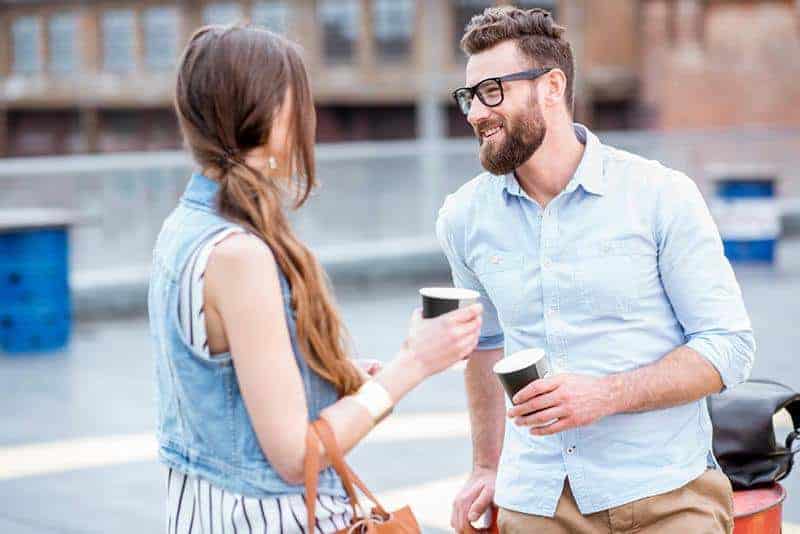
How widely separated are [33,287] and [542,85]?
7.45 metres

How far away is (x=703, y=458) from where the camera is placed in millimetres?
2734

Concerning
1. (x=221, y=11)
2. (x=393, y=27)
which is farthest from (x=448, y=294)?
(x=221, y=11)

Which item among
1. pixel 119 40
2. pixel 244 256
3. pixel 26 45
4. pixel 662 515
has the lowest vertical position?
pixel 26 45

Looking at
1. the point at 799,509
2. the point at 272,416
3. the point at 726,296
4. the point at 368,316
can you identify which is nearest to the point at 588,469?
the point at 726,296

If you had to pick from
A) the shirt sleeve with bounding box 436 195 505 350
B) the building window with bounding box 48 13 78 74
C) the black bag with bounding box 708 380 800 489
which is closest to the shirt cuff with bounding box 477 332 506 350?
the shirt sleeve with bounding box 436 195 505 350

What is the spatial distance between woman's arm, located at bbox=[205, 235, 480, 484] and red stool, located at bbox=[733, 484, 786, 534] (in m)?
1.14

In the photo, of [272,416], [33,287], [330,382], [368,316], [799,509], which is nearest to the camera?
[272,416]

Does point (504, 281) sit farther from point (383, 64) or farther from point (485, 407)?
point (383, 64)

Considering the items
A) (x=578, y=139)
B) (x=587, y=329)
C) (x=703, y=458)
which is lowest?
(x=703, y=458)

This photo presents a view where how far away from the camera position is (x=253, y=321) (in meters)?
2.06

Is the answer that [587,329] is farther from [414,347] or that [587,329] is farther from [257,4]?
[257,4]

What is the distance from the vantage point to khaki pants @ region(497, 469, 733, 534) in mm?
2648

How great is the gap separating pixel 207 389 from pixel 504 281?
87 cm

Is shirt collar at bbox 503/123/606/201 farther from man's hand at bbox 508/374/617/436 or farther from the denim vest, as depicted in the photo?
the denim vest
